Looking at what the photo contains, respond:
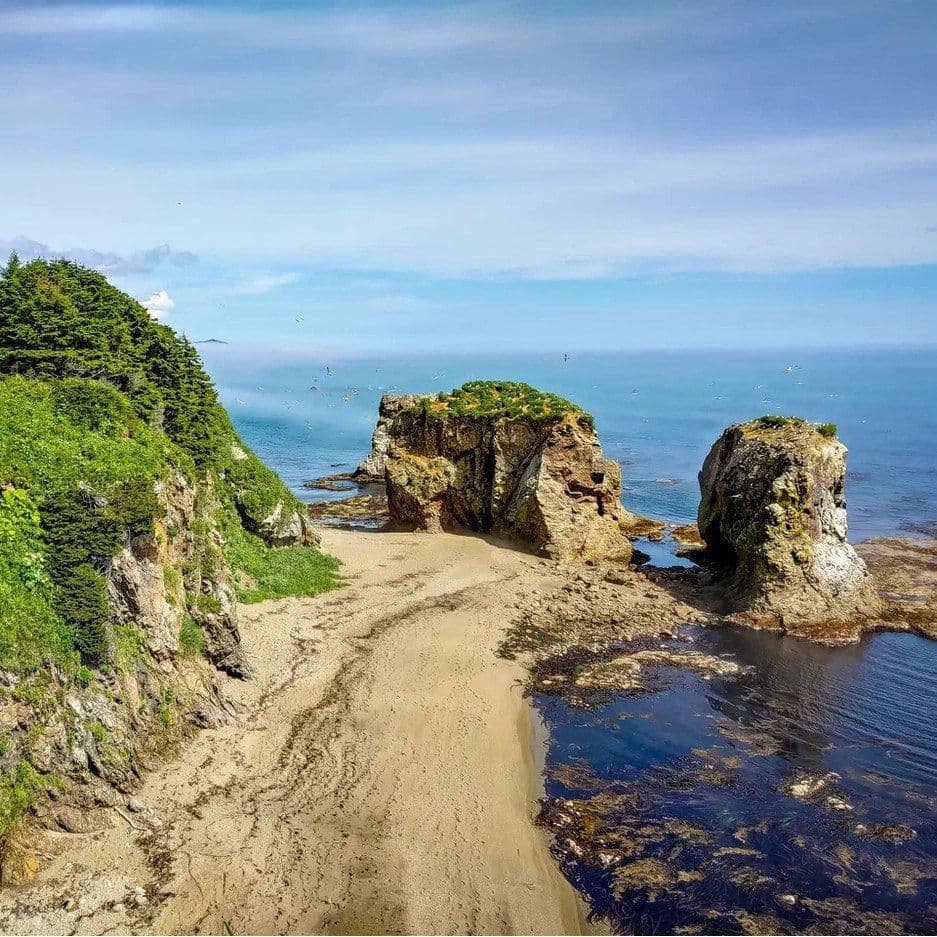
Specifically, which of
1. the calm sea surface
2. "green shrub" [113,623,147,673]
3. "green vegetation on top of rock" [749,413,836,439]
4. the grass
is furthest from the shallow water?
the grass

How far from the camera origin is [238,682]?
24.4 m

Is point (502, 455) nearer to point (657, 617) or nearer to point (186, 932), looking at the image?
point (657, 617)

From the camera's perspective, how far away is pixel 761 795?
21156 mm

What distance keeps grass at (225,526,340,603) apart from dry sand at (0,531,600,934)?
2.97 metres

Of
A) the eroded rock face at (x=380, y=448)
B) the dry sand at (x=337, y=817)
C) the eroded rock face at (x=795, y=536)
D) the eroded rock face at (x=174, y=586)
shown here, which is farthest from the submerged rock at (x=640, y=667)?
the eroded rock face at (x=380, y=448)

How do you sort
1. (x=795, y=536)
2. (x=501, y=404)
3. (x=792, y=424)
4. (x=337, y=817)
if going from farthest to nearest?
(x=501, y=404) → (x=792, y=424) → (x=795, y=536) → (x=337, y=817)

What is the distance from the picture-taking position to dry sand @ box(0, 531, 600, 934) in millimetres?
15164

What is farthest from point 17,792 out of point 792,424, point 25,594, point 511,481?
point 792,424

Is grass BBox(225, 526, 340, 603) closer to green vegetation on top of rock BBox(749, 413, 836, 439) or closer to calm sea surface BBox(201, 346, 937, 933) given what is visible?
calm sea surface BBox(201, 346, 937, 933)

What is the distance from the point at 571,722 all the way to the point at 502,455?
75.8 feet

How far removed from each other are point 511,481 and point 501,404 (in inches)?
204

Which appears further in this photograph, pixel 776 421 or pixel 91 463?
pixel 776 421

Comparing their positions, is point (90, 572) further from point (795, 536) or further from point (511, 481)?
point (795, 536)

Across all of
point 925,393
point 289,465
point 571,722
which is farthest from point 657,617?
point 925,393
